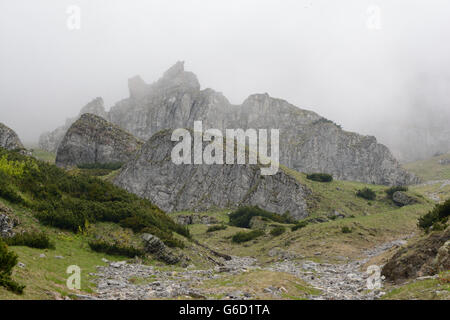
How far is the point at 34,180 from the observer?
89.4 ft

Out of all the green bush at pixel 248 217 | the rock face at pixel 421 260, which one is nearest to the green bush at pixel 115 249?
the rock face at pixel 421 260

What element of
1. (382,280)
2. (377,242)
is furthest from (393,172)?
(382,280)

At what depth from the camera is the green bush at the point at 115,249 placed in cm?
2223

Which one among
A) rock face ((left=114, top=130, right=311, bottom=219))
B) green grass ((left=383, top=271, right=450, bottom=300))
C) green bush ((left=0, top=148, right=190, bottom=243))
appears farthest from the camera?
rock face ((left=114, top=130, right=311, bottom=219))

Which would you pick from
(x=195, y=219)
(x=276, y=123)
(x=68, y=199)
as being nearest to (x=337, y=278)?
(x=68, y=199)

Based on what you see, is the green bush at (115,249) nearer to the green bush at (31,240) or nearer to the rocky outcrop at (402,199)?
the green bush at (31,240)

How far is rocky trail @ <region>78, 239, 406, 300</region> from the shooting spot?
13.5 meters

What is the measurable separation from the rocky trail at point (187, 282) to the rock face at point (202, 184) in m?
40.2

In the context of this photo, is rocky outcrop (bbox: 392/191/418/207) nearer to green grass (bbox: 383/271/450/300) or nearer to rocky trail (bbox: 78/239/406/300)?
rocky trail (bbox: 78/239/406/300)

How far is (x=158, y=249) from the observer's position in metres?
Answer: 24.1

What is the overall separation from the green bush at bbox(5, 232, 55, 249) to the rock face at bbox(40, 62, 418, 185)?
454ft

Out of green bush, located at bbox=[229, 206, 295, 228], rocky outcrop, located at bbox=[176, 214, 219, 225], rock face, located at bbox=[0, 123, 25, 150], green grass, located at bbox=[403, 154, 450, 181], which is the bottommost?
green grass, located at bbox=[403, 154, 450, 181]

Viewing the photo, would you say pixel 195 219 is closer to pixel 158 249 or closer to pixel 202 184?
pixel 202 184

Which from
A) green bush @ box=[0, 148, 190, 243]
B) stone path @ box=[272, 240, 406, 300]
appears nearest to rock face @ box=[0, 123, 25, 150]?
green bush @ box=[0, 148, 190, 243]
